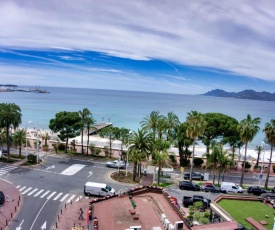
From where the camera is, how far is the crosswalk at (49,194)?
3691 centimetres

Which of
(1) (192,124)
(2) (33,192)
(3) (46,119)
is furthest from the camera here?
(3) (46,119)

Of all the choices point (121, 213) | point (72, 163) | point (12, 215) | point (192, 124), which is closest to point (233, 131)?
point (192, 124)

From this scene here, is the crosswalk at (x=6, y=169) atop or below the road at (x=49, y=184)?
atop

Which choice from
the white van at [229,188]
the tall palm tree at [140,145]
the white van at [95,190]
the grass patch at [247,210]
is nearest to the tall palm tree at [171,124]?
the tall palm tree at [140,145]

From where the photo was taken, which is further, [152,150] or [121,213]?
[152,150]

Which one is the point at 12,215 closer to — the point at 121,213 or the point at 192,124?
the point at 121,213

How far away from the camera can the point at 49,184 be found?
42.3 meters

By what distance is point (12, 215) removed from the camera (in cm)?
3131

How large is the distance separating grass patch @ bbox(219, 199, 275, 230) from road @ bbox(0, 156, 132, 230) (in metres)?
18.1

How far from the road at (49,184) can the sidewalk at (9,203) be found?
0.63 metres

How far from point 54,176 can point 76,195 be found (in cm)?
927

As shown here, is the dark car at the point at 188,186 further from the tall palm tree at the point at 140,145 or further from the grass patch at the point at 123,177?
the grass patch at the point at 123,177

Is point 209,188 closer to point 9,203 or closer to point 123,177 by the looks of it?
point 123,177

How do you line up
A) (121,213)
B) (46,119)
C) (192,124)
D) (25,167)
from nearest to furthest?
(121,213), (192,124), (25,167), (46,119)
